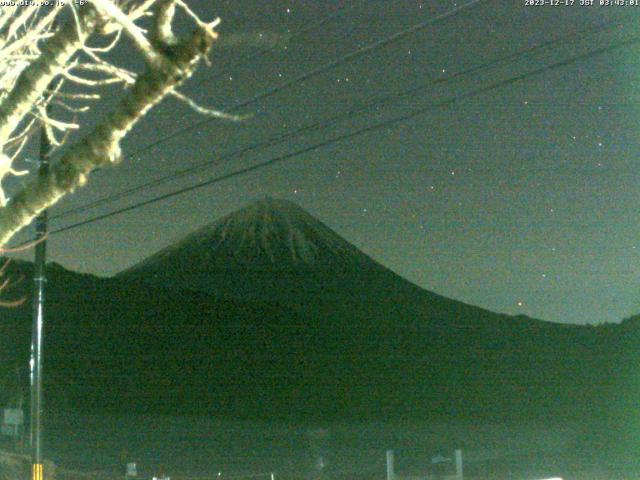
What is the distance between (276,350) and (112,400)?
44.5 m

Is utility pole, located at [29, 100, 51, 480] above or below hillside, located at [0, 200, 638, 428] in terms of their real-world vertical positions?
below

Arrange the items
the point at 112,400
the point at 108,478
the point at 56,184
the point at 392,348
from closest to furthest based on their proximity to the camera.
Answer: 1. the point at 56,184
2. the point at 108,478
3. the point at 112,400
4. the point at 392,348

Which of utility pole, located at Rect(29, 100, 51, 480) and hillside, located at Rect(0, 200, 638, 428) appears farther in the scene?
hillside, located at Rect(0, 200, 638, 428)

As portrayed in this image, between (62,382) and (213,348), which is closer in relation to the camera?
(62,382)

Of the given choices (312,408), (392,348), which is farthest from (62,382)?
(392,348)

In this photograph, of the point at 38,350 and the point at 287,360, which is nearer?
the point at 38,350

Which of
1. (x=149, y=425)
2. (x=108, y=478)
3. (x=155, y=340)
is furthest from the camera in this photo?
(x=155, y=340)

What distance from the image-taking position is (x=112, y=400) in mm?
98562

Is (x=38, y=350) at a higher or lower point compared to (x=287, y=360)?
lower

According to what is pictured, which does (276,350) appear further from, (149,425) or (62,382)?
(149,425)

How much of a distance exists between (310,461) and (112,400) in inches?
2406

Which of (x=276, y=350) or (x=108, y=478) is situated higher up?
(x=276, y=350)

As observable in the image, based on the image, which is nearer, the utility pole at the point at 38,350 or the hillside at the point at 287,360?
the utility pole at the point at 38,350

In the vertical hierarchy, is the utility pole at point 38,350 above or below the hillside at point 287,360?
below
